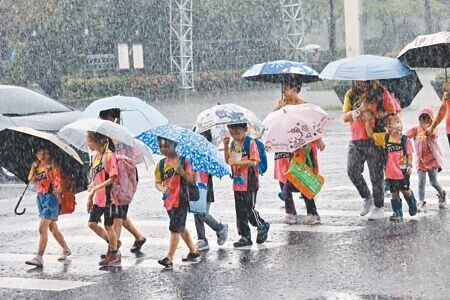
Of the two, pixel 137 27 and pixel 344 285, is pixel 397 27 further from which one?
pixel 344 285

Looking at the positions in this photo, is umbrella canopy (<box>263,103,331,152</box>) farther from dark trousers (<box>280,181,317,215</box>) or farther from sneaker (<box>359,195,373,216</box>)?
sneaker (<box>359,195,373,216</box>)

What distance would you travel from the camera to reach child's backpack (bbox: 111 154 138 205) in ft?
34.8

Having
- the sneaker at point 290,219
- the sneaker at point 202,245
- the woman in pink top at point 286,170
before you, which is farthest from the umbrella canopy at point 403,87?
the sneaker at point 202,245

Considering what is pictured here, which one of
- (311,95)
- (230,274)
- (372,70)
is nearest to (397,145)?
(372,70)

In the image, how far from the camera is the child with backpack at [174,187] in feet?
33.9

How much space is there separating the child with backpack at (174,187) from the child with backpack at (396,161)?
8.95ft

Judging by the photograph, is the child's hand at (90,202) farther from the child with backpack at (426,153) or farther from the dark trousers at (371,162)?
the child with backpack at (426,153)

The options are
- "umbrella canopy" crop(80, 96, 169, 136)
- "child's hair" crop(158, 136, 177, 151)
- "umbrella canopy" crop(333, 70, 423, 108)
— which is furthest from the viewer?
"umbrella canopy" crop(333, 70, 423, 108)

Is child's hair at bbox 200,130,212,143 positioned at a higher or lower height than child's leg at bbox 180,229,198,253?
higher

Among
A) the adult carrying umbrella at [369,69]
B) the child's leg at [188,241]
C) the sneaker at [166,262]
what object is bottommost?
the sneaker at [166,262]

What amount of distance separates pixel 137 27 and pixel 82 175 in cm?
3013

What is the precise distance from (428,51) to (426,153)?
1189mm

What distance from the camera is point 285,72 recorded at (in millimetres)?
12711

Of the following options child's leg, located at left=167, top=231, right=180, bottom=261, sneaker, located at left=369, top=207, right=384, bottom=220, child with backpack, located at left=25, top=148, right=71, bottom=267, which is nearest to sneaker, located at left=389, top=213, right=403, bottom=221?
sneaker, located at left=369, top=207, right=384, bottom=220
